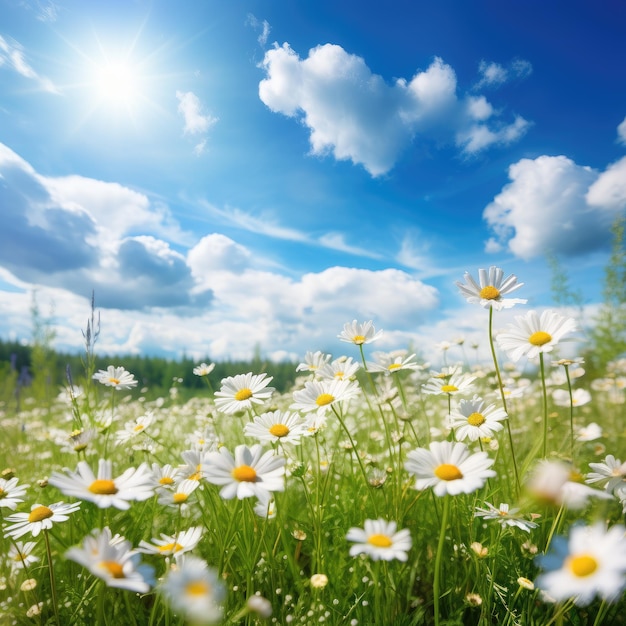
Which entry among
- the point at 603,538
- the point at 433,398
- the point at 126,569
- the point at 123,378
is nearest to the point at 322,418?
the point at 126,569

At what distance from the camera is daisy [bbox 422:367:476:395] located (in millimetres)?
2133

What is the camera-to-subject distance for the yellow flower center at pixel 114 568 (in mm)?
1026

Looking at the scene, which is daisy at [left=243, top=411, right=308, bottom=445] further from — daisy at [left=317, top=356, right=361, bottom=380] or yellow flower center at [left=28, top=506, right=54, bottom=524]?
yellow flower center at [left=28, top=506, right=54, bottom=524]

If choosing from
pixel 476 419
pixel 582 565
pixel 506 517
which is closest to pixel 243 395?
pixel 476 419

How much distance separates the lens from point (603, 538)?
3.24 feet

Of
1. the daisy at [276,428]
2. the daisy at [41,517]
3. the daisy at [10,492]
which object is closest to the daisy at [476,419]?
the daisy at [276,428]

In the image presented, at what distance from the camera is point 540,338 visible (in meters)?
1.67

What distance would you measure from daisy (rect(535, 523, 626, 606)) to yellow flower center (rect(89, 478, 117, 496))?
100 cm

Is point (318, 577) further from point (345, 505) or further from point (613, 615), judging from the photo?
point (613, 615)

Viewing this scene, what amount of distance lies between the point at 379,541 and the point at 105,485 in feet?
2.29

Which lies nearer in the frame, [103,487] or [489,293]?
[103,487]

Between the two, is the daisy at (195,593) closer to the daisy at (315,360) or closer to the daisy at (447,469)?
the daisy at (447,469)

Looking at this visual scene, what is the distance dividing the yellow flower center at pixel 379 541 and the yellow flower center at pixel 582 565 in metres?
0.40

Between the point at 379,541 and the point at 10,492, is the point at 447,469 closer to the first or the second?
the point at 379,541
